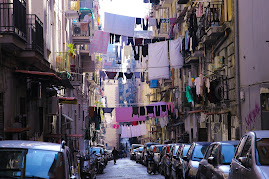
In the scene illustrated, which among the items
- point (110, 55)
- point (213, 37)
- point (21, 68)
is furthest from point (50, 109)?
point (110, 55)

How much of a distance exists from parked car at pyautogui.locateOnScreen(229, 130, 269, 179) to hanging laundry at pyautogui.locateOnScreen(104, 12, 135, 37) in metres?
25.9

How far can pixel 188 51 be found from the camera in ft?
112

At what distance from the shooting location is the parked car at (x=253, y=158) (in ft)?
24.4

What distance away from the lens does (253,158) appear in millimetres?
7820

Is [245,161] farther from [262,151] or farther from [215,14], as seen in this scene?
[215,14]

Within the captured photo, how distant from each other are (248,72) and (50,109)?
9749 millimetres

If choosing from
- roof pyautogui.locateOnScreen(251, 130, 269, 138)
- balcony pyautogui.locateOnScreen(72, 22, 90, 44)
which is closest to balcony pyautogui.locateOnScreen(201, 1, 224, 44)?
balcony pyautogui.locateOnScreen(72, 22, 90, 44)

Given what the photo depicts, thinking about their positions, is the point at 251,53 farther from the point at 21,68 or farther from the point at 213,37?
the point at 21,68

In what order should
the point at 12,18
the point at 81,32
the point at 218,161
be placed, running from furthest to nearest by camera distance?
the point at 81,32, the point at 12,18, the point at 218,161

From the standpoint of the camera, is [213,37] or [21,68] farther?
[213,37]

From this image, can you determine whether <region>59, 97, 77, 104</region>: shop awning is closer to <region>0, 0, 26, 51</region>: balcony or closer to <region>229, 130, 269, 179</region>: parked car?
<region>0, 0, 26, 51</region>: balcony

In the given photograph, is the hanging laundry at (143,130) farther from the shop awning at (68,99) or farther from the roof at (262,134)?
the roof at (262,134)

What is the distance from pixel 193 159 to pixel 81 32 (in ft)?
92.3

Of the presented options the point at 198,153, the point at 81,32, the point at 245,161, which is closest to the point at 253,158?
the point at 245,161
